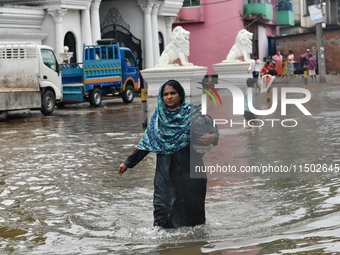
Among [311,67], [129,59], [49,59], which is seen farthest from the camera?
[311,67]

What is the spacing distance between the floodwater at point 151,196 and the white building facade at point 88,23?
1333 cm

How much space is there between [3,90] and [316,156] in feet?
41.2

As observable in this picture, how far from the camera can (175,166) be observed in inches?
298

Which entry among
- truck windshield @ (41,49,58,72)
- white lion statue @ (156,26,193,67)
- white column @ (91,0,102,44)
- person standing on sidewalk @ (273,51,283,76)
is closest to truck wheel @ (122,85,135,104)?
white lion statue @ (156,26,193,67)

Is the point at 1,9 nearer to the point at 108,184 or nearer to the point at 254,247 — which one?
the point at 108,184

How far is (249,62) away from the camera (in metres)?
36.5

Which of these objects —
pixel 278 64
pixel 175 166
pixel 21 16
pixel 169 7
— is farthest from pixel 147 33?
pixel 175 166

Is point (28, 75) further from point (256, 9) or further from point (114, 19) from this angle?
point (256, 9)

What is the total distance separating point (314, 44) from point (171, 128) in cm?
4671

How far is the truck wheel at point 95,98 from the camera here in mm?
27500

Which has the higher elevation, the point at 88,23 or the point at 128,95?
the point at 88,23

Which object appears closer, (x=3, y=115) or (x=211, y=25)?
(x=3, y=115)

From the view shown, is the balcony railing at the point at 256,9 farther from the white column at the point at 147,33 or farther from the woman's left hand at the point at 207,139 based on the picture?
the woman's left hand at the point at 207,139

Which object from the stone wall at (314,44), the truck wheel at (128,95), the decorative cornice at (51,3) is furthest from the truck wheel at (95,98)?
the stone wall at (314,44)
